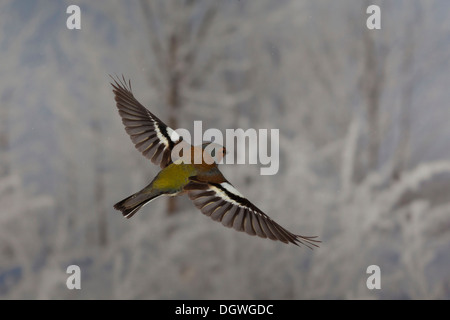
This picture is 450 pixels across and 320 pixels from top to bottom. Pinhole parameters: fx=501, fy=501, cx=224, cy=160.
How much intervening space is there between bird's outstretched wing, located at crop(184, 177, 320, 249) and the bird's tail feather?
0.12ft

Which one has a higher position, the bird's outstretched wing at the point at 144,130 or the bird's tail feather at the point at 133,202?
the bird's outstretched wing at the point at 144,130

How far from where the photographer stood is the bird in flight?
407 mm

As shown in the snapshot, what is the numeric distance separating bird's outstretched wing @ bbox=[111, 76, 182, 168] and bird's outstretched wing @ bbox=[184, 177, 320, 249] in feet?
0.13

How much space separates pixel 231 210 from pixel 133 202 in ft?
0.31

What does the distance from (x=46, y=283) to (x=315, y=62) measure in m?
2.33

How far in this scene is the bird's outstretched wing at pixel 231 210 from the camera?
0.40 metres

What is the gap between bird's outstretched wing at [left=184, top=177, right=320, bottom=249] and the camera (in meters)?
0.40

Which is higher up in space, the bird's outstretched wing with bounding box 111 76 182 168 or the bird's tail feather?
the bird's outstretched wing with bounding box 111 76 182 168

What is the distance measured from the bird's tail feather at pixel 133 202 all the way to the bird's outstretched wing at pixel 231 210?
0.04 meters

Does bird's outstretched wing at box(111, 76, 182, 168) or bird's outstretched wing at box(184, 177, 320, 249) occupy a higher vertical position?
bird's outstretched wing at box(111, 76, 182, 168)

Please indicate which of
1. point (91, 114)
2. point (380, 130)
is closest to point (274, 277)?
point (91, 114)

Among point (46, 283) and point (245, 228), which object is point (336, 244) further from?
point (245, 228)

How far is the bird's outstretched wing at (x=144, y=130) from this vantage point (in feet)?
1.54

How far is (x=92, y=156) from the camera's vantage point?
9.91 feet
